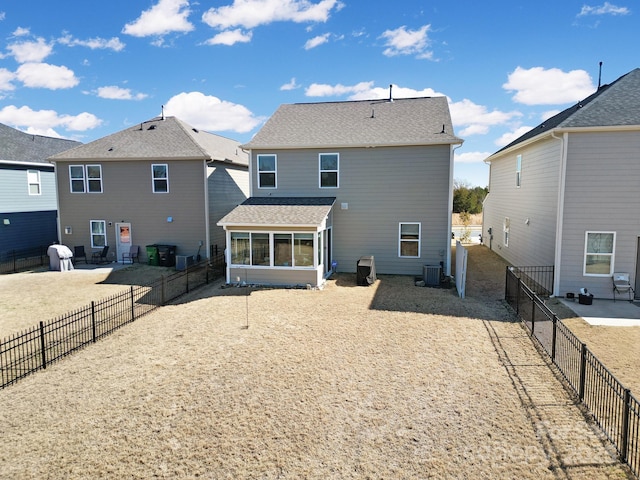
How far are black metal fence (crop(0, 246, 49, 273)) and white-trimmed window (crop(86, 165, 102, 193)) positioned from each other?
14.8 feet

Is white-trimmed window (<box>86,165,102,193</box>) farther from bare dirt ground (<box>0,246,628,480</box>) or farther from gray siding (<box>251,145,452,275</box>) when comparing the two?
bare dirt ground (<box>0,246,628,480</box>)

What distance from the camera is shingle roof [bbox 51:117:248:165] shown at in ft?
67.2

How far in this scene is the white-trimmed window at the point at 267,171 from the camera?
1838 centimetres

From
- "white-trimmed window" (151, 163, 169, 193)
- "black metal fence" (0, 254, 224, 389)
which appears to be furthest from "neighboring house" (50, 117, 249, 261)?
"black metal fence" (0, 254, 224, 389)

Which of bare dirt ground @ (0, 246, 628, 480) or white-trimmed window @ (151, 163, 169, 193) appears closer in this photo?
bare dirt ground @ (0, 246, 628, 480)

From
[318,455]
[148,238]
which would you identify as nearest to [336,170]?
[148,238]

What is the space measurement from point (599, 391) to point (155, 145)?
20.8 metres

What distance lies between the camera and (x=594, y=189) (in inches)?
525

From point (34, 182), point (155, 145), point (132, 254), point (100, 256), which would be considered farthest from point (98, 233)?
point (34, 182)

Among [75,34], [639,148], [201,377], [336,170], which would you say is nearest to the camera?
[201,377]

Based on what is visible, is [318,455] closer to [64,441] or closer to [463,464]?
[463,464]

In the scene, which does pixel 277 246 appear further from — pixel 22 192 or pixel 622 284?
pixel 22 192

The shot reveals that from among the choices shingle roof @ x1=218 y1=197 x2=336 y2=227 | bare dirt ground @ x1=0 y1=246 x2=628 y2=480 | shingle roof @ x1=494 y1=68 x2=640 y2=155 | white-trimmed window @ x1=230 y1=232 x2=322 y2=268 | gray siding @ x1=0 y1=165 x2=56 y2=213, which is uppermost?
shingle roof @ x1=494 y1=68 x2=640 y2=155

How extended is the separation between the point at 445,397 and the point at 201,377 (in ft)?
14.9
